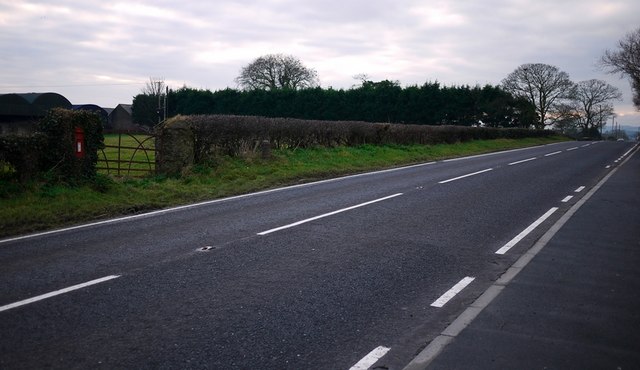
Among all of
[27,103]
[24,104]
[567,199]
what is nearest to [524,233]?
[567,199]

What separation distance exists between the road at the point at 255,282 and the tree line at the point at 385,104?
5807 cm

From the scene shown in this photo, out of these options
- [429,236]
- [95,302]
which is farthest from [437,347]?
[429,236]

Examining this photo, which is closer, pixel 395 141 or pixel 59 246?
pixel 59 246

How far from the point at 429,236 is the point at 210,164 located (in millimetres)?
10135

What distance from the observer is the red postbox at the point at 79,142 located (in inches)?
509

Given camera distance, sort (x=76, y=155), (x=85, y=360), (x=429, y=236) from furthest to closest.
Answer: (x=76, y=155) < (x=429, y=236) < (x=85, y=360)

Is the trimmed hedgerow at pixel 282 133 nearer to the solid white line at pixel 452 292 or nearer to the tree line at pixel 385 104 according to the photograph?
the solid white line at pixel 452 292

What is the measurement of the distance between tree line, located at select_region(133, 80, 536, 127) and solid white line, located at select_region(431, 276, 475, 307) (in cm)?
6327

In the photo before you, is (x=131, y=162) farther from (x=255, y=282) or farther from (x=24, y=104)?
(x=24, y=104)

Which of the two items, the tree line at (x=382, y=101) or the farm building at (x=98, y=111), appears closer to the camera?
the farm building at (x=98, y=111)

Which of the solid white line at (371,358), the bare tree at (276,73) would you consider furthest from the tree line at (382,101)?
the solid white line at (371,358)

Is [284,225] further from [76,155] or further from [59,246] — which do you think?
[76,155]

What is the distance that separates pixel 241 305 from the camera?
540 cm

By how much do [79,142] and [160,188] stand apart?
2266 mm
